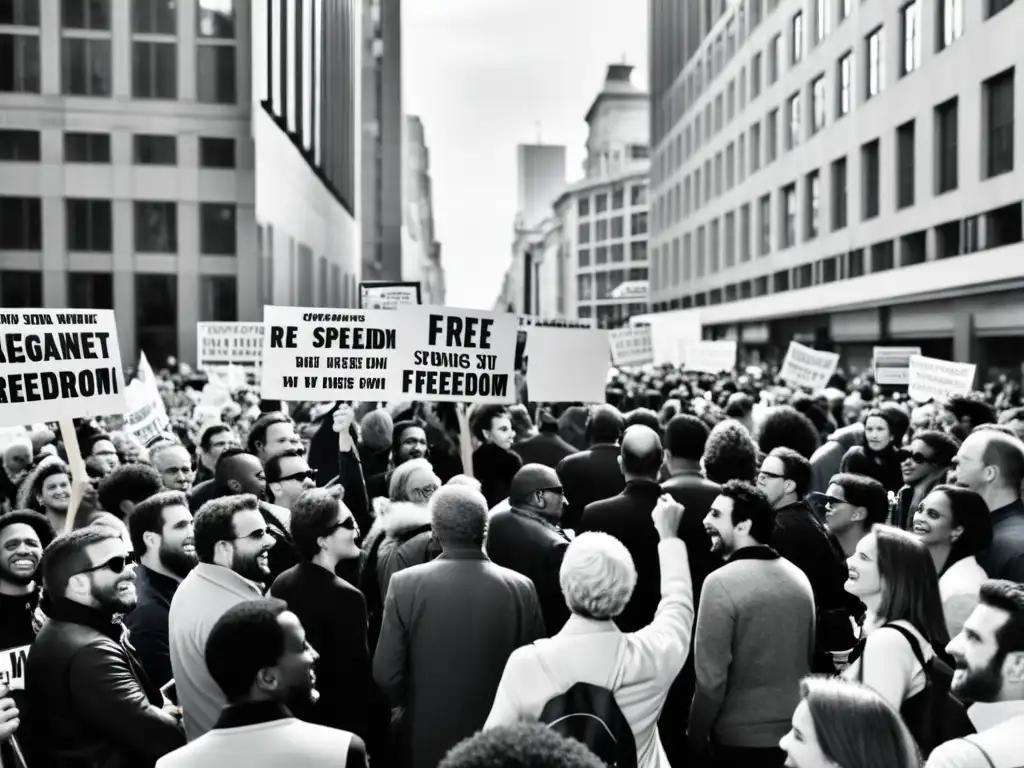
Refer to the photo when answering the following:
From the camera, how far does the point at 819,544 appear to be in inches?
240

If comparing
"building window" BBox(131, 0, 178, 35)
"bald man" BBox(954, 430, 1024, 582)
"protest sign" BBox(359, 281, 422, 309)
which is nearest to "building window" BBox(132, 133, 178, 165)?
"building window" BBox(131, 0, 178, 35)

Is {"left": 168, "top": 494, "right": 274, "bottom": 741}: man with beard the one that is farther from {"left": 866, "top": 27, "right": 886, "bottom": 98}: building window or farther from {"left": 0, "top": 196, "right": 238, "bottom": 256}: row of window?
{"left": 0, "top": 196, "right": 238, "bottom": 256}: row of window

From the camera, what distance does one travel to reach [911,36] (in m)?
33.8

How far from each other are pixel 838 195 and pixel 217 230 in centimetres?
2516

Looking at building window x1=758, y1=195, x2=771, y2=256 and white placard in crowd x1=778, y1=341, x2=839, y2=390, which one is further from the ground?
building window x1=758, y1=195, x2=771, y2=256

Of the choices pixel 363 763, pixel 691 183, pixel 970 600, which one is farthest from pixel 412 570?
pixel 691 183

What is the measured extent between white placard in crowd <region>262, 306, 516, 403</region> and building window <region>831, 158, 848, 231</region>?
3401 cm

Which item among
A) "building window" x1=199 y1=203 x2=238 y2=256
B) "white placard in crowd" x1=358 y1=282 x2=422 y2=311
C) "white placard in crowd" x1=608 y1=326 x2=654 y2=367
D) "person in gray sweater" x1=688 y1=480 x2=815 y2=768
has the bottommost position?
"person in gray sweater" x1=688 y1=480 x2=815 y2=768

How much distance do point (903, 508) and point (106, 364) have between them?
5.59 metres

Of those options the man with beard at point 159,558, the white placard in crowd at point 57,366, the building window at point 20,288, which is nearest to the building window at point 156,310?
the building window at point 20,288

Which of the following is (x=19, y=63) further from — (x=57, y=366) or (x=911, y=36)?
(x=57, y=366)

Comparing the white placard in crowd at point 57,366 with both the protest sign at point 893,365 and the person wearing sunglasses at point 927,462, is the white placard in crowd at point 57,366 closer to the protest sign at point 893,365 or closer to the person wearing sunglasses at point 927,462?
the person wearing sunglasses at point 927,462

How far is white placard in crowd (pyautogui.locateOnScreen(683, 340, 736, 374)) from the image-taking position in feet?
70.8

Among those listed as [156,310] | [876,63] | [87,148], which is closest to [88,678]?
[876,63]
